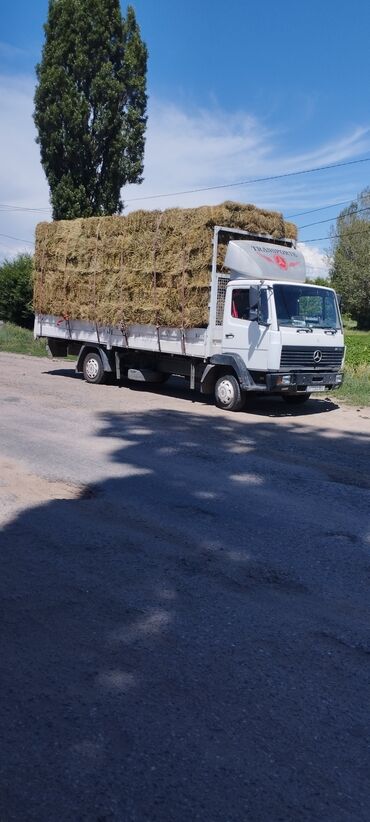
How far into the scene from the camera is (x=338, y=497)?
7.07 m

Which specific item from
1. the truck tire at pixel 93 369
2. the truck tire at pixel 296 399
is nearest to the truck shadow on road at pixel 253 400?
the truck tire at pixel 296 399

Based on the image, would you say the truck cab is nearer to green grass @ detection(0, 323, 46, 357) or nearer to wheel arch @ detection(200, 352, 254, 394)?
wheel arch @ detection(200, 352, 254, 394)

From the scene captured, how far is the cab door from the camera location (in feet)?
39.5

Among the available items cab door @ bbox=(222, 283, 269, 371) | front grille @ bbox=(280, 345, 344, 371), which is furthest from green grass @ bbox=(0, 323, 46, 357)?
front grille @ bbox=(280, 345, 344, 371)

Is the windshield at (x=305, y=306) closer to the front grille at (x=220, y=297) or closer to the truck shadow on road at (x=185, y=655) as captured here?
the front grille at (x=220, y=297)

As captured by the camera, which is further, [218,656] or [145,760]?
[218,656]

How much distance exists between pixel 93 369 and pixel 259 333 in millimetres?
5375

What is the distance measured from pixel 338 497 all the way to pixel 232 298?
6.27 m

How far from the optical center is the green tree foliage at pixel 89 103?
25562mm

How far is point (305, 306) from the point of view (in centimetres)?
1248

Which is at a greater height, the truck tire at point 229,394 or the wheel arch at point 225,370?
the wheel arch at point 225,370

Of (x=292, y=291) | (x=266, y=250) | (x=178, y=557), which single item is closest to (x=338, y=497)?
(x=178, y=557)

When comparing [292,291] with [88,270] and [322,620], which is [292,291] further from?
[322,620]

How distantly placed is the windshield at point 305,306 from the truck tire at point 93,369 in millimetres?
5196
